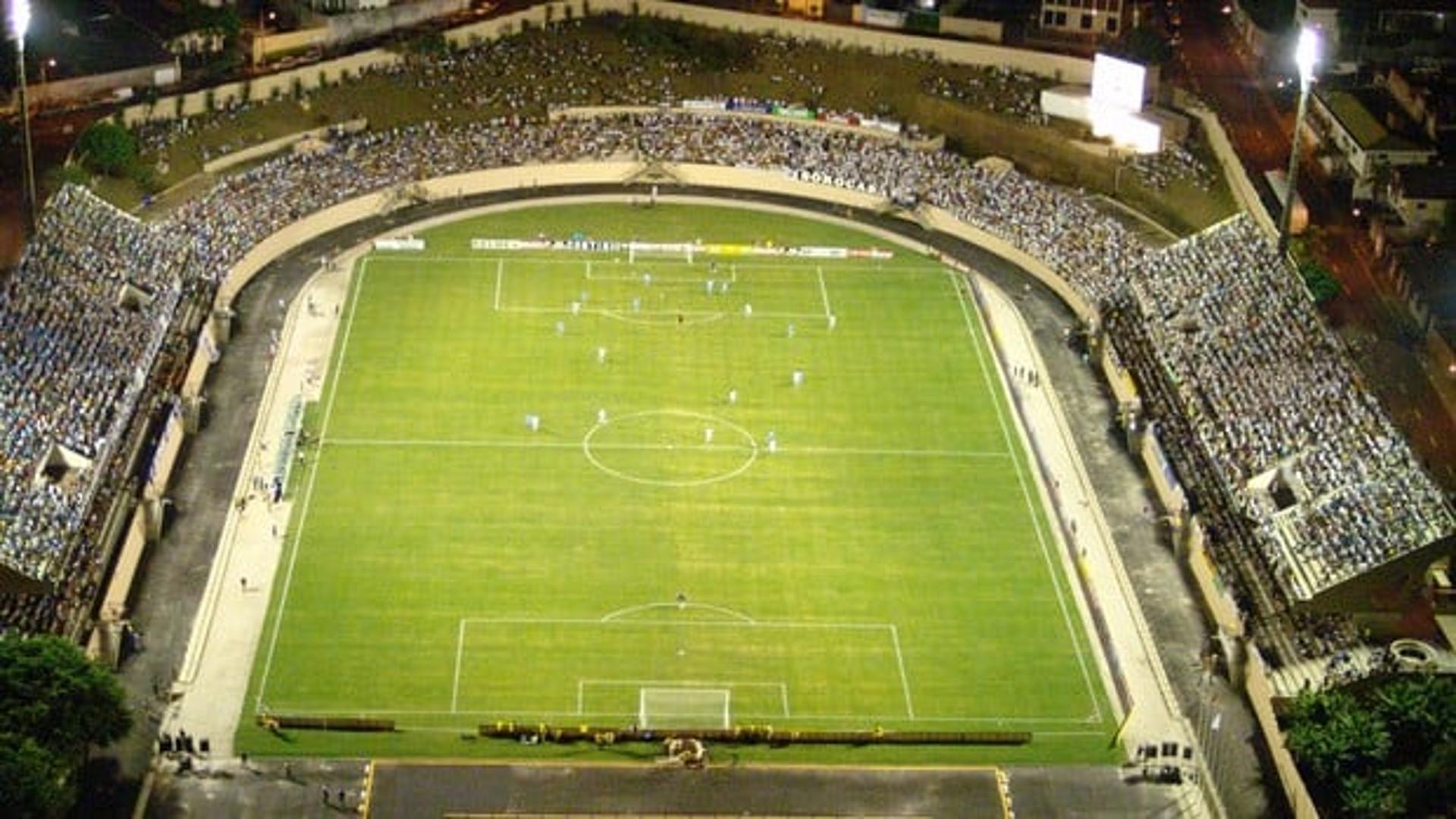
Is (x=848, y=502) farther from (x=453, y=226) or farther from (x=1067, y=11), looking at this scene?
(x=1067, y=11)

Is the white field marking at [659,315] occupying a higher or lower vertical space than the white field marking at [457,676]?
higher

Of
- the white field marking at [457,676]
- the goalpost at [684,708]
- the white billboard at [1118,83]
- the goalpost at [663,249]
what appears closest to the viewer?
the goalpost at [684,708]

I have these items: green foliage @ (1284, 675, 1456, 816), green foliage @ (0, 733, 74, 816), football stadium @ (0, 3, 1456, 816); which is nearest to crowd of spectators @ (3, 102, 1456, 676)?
football stadium @ (0, 3, 1456, 816)

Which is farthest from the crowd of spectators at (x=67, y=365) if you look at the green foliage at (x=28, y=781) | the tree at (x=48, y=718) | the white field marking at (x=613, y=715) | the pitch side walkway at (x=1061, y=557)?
the green foliage at (x=28, y=781)

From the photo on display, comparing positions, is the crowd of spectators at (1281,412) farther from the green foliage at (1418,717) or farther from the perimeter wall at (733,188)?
the green foliage at (1418,717)

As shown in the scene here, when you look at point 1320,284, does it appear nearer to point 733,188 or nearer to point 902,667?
point 733,188

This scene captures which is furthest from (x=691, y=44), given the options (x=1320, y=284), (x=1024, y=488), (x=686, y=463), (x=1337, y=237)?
(x=1024, y=488)
